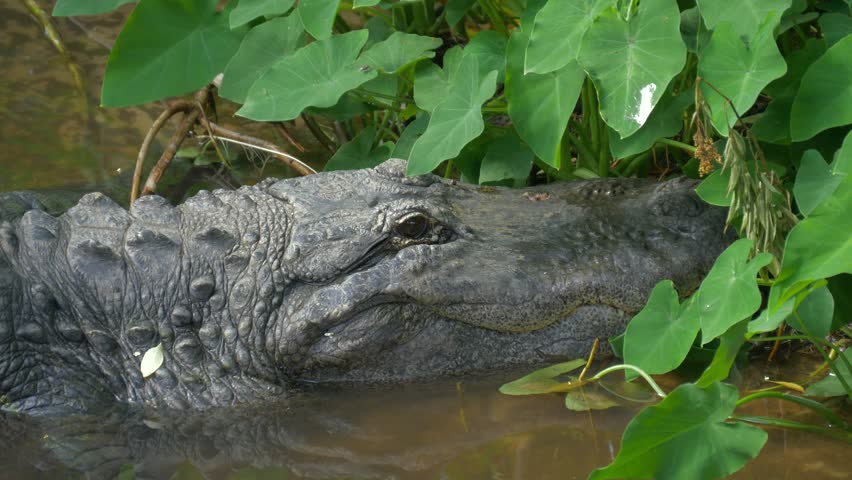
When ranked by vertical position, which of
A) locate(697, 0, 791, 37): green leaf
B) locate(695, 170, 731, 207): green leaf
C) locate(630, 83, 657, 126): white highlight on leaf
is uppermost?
locate(697, 0, 791, 37): green leaf

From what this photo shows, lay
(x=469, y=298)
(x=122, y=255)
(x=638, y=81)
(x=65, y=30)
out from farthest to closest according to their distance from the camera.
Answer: (x=65, y=30) < (x=122, y=255) < (x=469, y=298) < (x=638, y=81)

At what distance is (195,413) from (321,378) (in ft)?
1.47

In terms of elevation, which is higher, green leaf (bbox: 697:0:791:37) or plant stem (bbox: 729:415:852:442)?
green leaf (bbox: 697:0:791:37)

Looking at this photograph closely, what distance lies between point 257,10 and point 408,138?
78 centimetres

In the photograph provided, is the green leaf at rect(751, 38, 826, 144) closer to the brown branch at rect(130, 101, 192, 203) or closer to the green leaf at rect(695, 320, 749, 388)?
the green leaf at rect(695, 320, 749, 388)

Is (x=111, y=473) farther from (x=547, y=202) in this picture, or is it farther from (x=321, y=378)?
(x=547, y=202)

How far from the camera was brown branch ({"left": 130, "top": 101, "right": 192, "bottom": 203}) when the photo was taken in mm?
4934

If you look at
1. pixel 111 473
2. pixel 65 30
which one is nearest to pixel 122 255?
pixel 111 473

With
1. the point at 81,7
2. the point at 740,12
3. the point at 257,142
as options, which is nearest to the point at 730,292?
the point at 740,12

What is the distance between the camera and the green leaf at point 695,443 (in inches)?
91.7

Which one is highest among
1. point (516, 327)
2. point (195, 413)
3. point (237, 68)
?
point (237, 68)

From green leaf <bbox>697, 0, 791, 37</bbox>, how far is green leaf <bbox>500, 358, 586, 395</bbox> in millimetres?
1204

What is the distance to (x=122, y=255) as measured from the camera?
3.78 meters

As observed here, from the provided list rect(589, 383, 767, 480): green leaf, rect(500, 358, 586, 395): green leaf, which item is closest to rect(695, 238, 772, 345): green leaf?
rect(589, 383, 767, 480): green leaf
